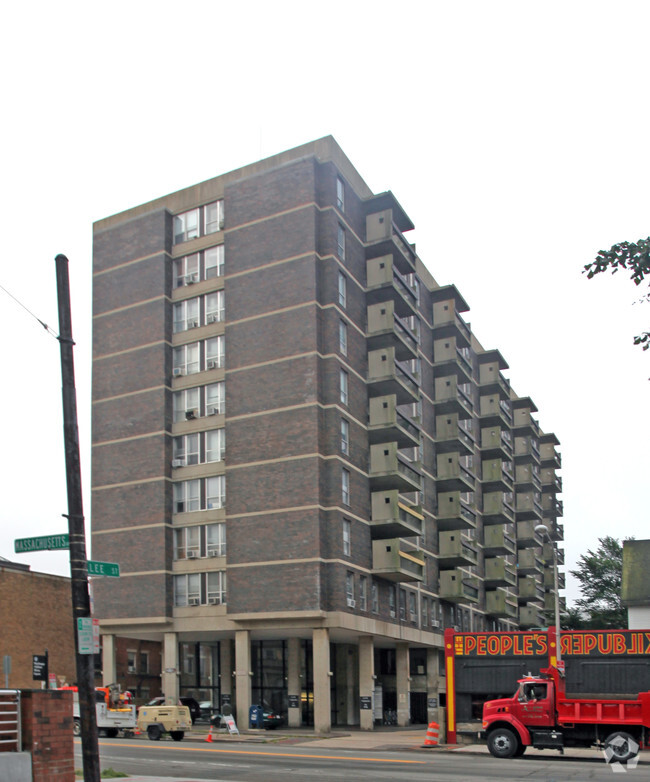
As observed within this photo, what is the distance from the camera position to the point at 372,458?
186ft

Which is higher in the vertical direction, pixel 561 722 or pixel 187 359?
pixel 187 359

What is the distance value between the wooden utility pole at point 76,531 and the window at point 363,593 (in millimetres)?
39237

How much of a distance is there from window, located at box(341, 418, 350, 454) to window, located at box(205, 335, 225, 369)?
8.31 metres

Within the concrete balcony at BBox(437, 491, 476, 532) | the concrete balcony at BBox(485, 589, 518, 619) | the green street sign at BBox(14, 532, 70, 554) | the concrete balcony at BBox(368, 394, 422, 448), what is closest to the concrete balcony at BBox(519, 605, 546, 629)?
the concrete balcony at BBox(485, 589, 518, 619)

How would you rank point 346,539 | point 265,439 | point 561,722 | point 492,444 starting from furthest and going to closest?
point 492,444, point 265,439, point 346,539, point 561,722

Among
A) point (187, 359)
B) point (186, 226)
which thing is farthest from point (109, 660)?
point (186, 226)

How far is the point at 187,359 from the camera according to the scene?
57.9m

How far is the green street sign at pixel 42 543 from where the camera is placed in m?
14.8

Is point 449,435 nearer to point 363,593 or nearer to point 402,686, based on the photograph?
point 402,686

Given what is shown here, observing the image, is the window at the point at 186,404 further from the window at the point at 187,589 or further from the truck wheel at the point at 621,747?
the truck wheel at the point at 621,747

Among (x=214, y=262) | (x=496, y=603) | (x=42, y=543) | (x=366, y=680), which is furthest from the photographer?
(x=496, y=603)

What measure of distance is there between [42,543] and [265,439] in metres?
37.9

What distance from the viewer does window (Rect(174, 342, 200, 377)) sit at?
57531mm

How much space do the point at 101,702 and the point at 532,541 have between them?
65.4 metres
